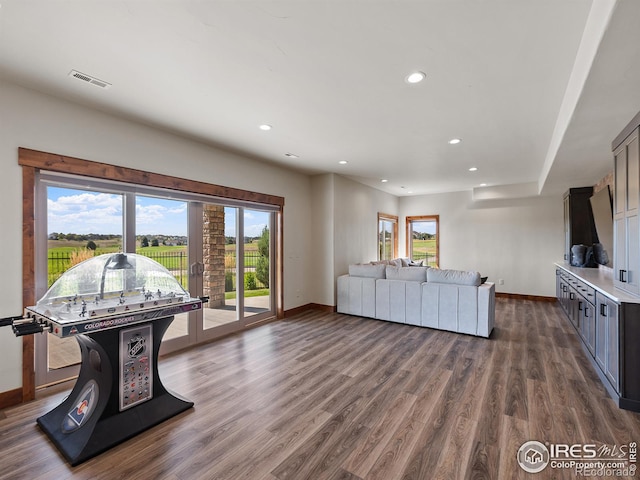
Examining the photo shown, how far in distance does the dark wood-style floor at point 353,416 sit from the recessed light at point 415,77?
108 inches

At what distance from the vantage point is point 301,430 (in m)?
2.12

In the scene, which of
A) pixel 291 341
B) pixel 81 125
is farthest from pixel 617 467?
pixel 81 125

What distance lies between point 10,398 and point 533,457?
4024mm

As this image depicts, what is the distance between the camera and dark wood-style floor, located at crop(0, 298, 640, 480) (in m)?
1.79

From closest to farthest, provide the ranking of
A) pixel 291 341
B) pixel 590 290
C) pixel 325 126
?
pixel 590 290, pixel 325 126, pixel 291 341

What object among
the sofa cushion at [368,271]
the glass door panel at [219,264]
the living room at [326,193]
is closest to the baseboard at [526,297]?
the living room at [326,193]

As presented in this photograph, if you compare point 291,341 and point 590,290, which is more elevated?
point 590,290

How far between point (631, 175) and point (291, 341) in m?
4.02

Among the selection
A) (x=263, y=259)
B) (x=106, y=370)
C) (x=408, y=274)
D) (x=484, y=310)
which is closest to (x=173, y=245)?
(x=263, y=259)

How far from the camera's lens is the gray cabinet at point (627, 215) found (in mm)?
2506

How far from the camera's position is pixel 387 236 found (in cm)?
836

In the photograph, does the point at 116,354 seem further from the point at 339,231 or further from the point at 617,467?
the point at 339,231

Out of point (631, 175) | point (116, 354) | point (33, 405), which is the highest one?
point (631, 175)

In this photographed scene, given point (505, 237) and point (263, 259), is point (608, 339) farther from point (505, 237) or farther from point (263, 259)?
point (505, 237)
